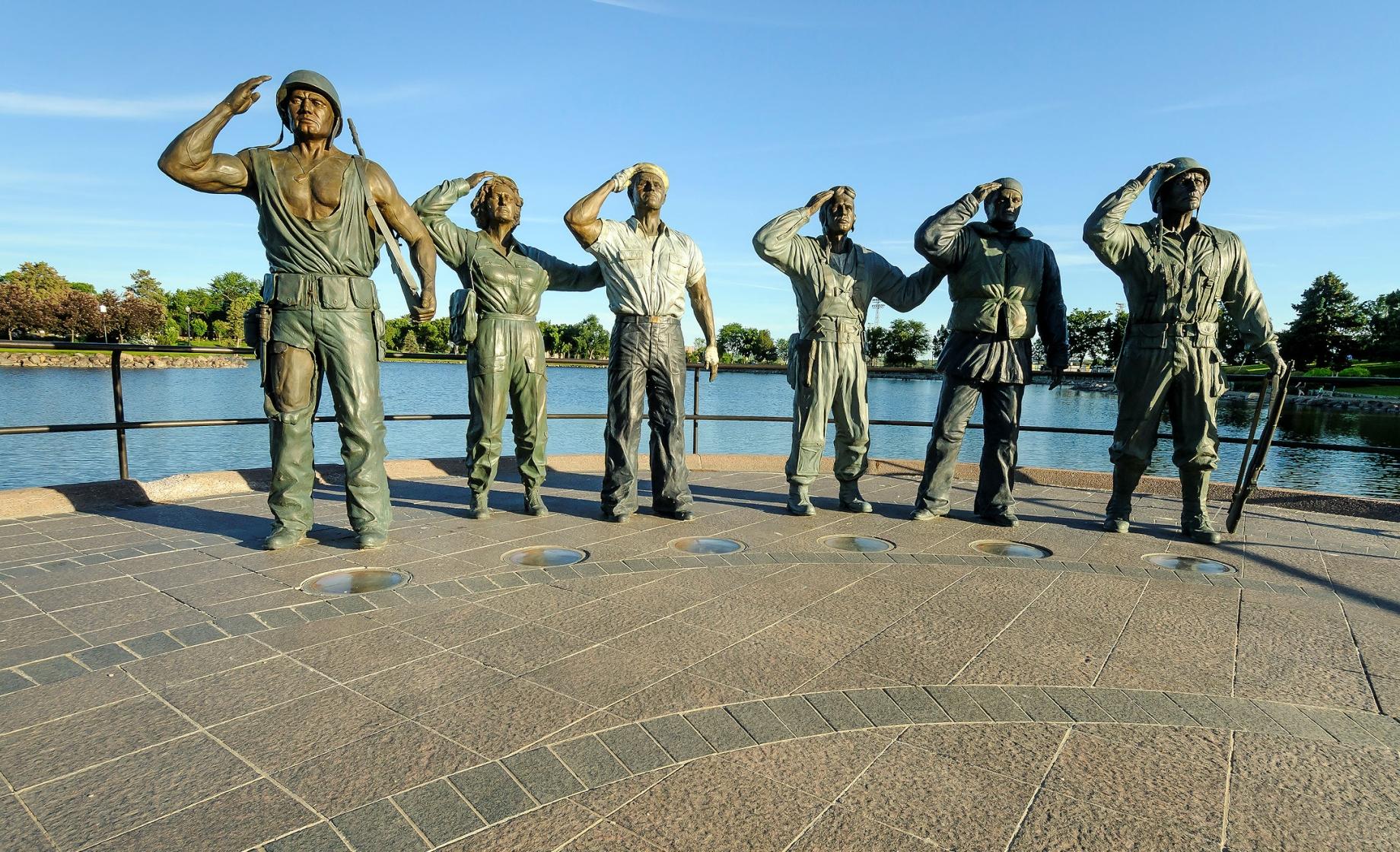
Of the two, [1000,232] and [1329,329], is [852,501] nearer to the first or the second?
[1000,232]

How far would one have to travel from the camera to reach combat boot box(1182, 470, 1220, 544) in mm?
4742

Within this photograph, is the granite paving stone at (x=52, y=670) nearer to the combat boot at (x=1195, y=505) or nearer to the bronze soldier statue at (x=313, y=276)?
the bronze soldier statue at (x=313, y=276)

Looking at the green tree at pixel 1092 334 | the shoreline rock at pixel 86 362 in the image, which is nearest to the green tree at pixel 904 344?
the green tree at pixel 1092 334

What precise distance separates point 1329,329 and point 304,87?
291 ft

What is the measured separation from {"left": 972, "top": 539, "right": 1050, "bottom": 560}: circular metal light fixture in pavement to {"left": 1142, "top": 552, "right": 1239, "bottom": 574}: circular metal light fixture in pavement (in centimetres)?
52

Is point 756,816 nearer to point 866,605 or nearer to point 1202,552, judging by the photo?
point 866,605

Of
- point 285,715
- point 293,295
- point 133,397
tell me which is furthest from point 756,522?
point 133,397

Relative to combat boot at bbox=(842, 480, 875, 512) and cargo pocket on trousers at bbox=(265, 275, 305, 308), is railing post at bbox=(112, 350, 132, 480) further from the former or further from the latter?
combat boot at bbox=(842, 480, 875, 512)

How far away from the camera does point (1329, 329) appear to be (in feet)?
232

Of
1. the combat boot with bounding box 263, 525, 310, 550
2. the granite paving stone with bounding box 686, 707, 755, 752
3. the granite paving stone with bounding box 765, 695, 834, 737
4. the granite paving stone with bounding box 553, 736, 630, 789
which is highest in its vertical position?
the combat boot with bounding box 263, 525, 310, 550

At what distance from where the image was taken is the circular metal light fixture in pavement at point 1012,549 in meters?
4.24

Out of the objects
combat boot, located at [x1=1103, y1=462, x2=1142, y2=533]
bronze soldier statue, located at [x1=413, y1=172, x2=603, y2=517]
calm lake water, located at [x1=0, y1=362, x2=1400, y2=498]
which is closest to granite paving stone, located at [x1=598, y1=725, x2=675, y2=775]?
bronze soldier statue, located at [x1=413, y1=172, x2=603, y2=517]

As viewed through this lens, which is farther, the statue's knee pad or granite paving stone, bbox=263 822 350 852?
the statue's knee pad

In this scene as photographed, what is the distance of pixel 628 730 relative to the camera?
2090 mm
